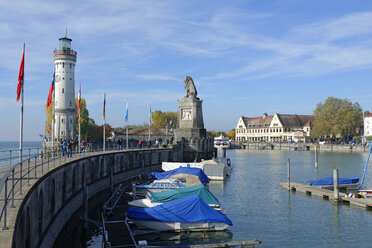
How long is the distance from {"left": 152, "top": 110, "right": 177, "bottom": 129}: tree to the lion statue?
9624cm

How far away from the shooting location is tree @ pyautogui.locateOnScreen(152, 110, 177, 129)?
180 m

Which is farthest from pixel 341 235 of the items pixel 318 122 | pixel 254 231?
pixel 318 122

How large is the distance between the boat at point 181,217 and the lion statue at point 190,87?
5571 cm

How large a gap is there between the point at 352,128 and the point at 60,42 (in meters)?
126

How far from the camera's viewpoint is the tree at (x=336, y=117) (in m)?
152

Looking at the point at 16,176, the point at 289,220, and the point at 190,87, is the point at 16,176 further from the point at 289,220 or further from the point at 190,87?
the point at 190,87

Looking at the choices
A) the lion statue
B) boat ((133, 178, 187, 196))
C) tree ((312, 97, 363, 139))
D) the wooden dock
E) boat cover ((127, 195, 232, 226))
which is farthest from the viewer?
tree ((312, 97, 363, 139))

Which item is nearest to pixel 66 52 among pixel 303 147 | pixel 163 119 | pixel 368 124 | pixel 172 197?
pixel 172 197

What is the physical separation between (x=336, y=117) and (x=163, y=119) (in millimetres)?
78872

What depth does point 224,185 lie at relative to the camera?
5156 centimetres

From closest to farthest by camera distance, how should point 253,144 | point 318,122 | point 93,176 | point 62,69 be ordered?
point 93,176
point 62,69
point 318,122
point 253,144

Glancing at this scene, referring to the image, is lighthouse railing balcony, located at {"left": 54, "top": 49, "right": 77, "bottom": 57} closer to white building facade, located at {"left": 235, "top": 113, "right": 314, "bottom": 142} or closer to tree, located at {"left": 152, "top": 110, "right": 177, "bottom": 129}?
tree, located at {"left": 152, "top": 110, "right": 177, "bottom": 129}

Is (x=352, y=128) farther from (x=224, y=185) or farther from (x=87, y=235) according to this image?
(x=87, y=235)

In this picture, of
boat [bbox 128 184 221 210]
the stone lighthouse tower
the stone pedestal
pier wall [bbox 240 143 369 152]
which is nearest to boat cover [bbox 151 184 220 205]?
boat [bbox 128 184 221 210]
